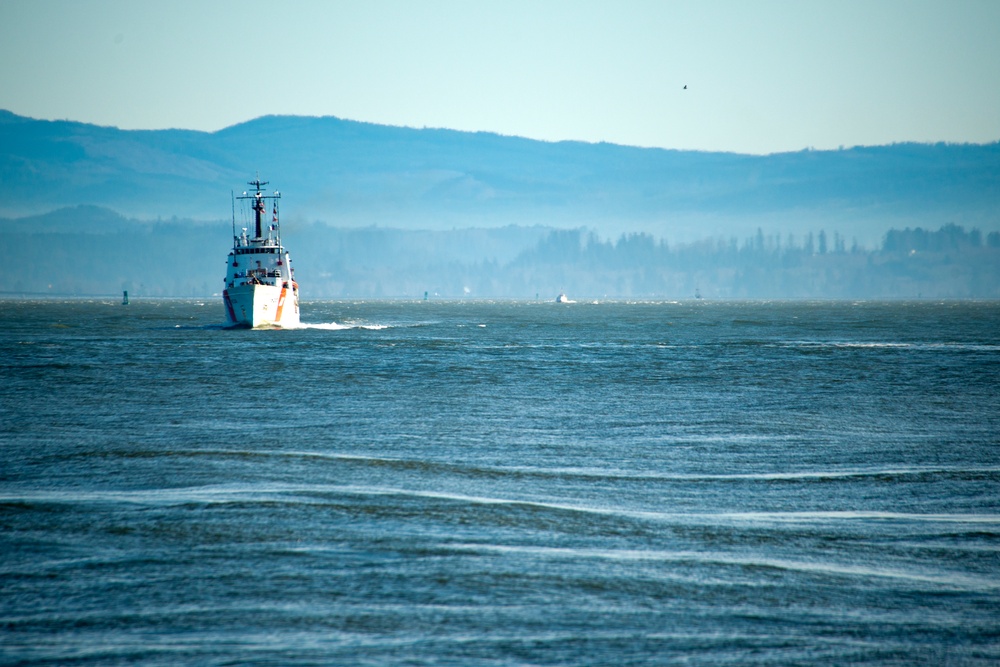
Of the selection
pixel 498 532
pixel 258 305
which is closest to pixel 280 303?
pixel 258 305

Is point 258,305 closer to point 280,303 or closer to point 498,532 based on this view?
point 280,303

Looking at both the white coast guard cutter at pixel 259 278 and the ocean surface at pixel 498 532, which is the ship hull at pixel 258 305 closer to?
the white coast guard cutter at pixel 259 278

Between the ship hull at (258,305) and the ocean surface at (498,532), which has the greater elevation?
the ship hull at (258,305)

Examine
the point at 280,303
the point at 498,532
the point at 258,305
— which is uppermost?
the point at 280,303

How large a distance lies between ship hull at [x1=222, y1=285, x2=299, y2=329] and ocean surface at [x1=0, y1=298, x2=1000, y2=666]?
234ft

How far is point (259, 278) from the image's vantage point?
11369cm

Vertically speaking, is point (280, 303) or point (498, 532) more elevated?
point (280, 303)

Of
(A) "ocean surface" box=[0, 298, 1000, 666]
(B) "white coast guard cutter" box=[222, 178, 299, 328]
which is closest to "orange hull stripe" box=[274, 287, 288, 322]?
(B) "white coast guard cutter" box=[222, 178, 299, 328]

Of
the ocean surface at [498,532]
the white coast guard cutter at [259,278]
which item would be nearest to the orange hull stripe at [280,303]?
the white coast guard cutter at [259,278]

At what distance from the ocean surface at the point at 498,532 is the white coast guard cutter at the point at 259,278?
230ft

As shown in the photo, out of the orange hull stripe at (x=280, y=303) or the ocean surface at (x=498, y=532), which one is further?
the orange hull stripe at (x=280, y=303)

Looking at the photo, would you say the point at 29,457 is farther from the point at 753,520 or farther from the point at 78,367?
the point at 78,367

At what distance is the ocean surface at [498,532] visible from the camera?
13.3m

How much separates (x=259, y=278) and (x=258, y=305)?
331 centimetres
